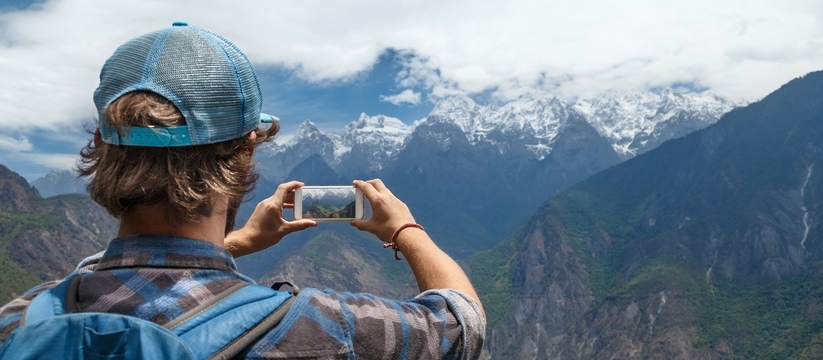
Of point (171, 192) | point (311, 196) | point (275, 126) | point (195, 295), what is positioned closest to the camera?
point (195, 295)

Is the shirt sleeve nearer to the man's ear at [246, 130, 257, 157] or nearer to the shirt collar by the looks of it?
the shirt collar

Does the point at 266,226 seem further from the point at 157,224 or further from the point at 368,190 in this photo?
the point at 157,224

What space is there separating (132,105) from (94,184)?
0.45m

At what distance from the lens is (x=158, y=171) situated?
2.85 meters

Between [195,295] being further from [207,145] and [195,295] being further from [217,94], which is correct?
[217,94]

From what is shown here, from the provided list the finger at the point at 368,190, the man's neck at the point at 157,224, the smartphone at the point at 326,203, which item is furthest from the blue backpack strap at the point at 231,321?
the smartphone at the point at 326,203

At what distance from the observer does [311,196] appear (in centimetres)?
423

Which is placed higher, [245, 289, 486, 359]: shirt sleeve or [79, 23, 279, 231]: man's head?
[79, 23, 279, 231]: man's head

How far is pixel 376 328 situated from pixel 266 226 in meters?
1.71

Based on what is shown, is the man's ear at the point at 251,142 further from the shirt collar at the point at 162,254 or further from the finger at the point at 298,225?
the finger at the point at 298,225

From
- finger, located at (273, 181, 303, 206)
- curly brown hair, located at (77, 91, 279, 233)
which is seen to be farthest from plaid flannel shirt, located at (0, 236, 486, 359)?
finger, located at (273, 181, 303, 206)

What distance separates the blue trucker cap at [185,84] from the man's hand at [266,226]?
1.15 metres

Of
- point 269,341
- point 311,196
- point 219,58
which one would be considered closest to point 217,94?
point 219,58

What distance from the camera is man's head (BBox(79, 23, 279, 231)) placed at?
2.82 m
